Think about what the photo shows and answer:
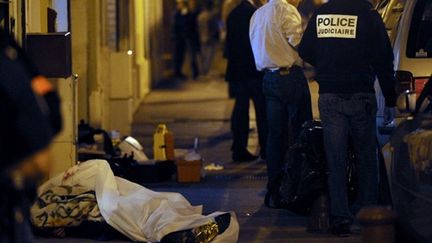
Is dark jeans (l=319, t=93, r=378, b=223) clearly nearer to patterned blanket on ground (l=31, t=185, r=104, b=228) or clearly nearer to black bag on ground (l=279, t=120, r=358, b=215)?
black bag on ground (l=279, t=120, r=358, b=215)

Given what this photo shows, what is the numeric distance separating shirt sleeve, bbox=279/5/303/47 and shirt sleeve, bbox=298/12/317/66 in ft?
3.65

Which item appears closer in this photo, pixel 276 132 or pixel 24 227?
pixel 24 227

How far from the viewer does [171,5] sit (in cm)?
2798

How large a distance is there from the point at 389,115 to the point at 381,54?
2.70 feet

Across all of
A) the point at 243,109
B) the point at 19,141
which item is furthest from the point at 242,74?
the point at 19,141

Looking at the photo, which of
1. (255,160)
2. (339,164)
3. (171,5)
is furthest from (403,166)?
(171,5)

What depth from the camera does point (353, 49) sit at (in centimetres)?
863

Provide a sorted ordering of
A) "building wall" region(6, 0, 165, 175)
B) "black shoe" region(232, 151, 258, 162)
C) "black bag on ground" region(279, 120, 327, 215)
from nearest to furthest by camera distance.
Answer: "black bag on ground" region(279, 120, 327, 215)
"building wall" region(6, 0, 165, 175)
"black shoe" region(232, 151, 258, 162)

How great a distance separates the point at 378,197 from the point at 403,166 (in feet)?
3.75

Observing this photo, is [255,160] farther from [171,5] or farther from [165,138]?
[171,5]

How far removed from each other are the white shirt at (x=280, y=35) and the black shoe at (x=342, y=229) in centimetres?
188

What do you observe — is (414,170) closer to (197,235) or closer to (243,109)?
(197,235)

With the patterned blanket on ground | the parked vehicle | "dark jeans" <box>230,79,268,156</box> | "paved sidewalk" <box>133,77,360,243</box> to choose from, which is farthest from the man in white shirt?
"dark jeans" <box>230,79,268,156</box>

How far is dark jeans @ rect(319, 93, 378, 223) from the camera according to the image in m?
8.67
